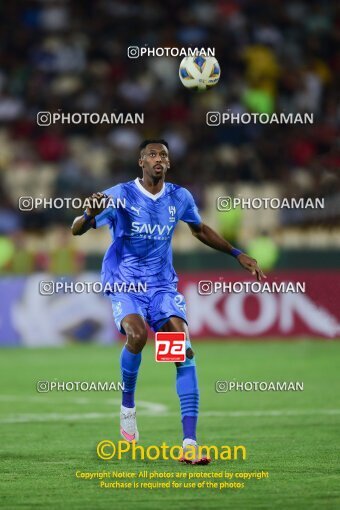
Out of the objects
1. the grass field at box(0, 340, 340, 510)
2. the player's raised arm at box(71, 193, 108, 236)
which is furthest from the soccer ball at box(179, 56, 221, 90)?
the grass field at box(0, 340, 340, 510)

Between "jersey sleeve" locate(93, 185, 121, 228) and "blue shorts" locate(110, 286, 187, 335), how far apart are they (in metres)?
0.55

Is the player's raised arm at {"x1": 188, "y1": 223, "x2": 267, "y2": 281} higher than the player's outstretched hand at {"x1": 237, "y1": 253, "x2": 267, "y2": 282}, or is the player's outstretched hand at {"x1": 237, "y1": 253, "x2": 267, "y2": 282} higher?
the player's raised arm at {"x1": 188, "y1": 223, "x2": 267, "y2": 281}

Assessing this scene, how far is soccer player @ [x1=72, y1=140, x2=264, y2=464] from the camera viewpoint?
8.31 meters

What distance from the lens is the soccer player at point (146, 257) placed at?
27.3 feet

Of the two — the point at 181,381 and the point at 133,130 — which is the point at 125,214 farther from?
the point at 133,130

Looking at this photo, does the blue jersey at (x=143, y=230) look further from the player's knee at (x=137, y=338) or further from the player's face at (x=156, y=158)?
the player's knee at (x=137, y=338)

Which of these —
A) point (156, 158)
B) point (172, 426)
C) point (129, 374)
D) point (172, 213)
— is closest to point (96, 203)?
point (156, 158)

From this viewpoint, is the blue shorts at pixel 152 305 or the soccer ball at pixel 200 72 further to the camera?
the soccer ball at pixel 200 72

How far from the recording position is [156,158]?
8312 mm

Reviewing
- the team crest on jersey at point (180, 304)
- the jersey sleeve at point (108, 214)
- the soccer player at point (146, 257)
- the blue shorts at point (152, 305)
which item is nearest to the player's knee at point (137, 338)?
the soccer player at point (146, 257)

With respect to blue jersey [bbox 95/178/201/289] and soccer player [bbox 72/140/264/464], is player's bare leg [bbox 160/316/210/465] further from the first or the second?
blue jersey [bbox 95/178/201/289]

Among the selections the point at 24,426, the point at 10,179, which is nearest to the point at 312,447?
the point at 24,426

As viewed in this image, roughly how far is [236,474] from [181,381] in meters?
0.93

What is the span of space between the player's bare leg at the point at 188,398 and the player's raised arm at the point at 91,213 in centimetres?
87
